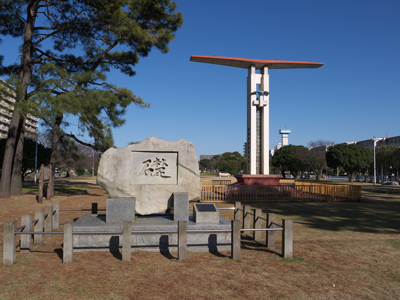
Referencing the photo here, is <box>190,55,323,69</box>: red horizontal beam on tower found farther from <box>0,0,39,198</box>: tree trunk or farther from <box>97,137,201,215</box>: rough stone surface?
<box>97,137,201,215</box>: rough stone surface

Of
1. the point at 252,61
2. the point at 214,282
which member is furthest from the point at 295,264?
the point at 252,61

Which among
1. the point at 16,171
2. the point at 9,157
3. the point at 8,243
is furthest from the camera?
the point at 16,171

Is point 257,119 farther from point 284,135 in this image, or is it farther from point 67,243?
point 284,135

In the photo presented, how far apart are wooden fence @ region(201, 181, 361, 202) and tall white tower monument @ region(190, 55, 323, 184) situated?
8.39ft

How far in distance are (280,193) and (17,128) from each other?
1520 centimetres

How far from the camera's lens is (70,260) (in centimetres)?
551

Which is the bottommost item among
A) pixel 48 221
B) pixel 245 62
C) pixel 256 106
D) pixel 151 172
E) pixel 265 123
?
pixel 48 221

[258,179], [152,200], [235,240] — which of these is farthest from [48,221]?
[258,179]

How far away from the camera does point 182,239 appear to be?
18.5ft

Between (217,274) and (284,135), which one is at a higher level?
(284,135)

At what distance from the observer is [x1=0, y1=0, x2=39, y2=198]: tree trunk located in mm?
15062

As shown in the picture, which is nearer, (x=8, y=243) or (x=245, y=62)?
(x=8, y=243)

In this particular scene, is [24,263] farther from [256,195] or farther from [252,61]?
[252,61]

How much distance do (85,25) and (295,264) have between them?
1598 cm
